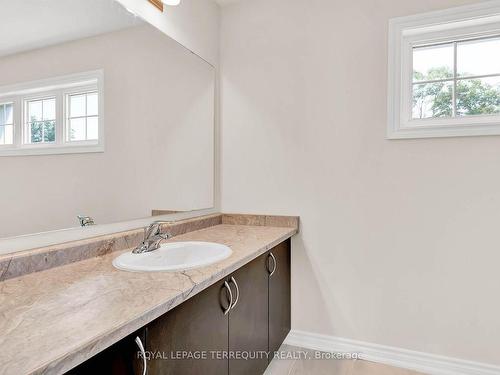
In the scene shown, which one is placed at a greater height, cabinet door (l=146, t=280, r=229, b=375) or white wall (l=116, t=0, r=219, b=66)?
white wall (l=116, t=0, r=219, b=66)

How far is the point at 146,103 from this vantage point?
1698 millimetres

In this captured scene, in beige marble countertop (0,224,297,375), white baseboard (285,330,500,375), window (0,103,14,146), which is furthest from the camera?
white baseboard (285,330,500,375)

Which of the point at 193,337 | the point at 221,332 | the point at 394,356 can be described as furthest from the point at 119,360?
the point at 394,356

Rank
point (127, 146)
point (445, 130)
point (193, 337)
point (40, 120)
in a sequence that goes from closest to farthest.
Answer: point (193, 337) < point (40, 120) < point (127, 146) < point (445, 130)

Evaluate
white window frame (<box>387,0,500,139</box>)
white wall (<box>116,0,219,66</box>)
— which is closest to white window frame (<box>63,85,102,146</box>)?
white wall (<box>116,0,219,66</box>)

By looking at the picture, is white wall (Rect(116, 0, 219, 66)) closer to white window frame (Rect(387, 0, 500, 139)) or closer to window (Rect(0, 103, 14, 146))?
window (Rect(0, 103, 14, 146))

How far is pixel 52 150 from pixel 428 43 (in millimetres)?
2102

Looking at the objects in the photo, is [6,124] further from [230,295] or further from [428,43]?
[428,43]

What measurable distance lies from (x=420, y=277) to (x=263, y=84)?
5.24 ft

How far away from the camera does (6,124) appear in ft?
3.57

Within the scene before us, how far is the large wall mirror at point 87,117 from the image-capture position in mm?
1113

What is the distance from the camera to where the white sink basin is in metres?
1.31

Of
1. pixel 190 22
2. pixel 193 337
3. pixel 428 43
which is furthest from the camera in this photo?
pixel 190 22

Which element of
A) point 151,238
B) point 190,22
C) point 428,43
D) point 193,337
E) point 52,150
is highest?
point 190,22
